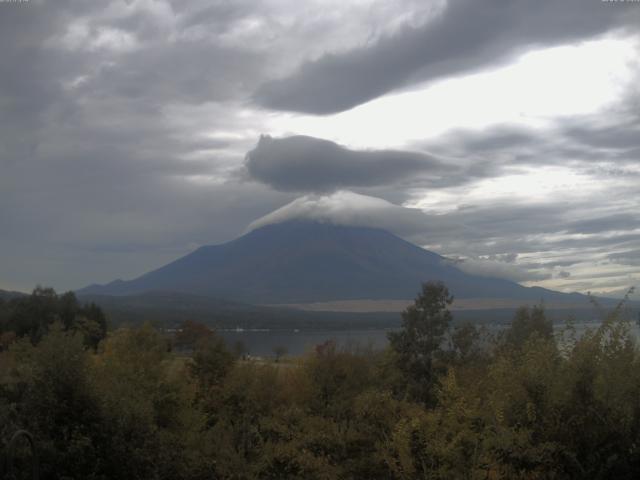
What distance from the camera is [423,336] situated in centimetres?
3562

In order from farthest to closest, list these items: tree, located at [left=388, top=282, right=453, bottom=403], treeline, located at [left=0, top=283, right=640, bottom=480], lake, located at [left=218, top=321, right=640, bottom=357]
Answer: lake, located at [left=218, top=321, right=640, bottom=357]
tree, located at [left=388, top=282, right=453, bottom=403]
treeline, located at [left=0, top=283, right=640, bottom=480]

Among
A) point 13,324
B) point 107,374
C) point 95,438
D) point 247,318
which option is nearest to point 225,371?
point 107,374

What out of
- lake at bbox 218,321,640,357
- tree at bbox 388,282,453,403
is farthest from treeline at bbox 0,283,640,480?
tree at bbox 388,282,453,403

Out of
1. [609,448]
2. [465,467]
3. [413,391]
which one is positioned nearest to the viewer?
[609,448]

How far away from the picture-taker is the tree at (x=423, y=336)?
3412 cm

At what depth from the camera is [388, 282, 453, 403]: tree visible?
34125 millimetres

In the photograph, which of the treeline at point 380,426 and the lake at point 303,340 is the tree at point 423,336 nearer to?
the lake at point 303,340

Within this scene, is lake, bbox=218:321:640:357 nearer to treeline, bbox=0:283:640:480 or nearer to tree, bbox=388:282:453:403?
treeline, bbox=0:283:640:480

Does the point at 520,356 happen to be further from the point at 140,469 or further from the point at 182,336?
the point at 182,336

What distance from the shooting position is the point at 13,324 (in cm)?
6197

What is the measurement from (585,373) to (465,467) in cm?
319

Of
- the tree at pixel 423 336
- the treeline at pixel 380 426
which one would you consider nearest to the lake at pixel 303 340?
the treeline at pixel 380 426

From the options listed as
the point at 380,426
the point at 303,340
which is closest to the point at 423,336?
the point at 380,426

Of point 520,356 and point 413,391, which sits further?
point 413,391
